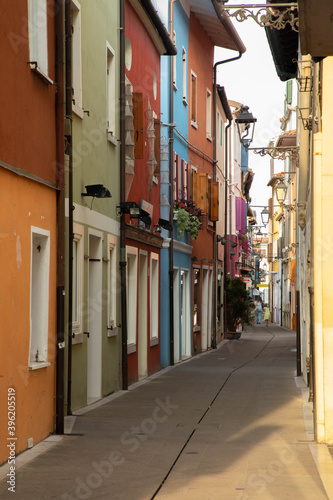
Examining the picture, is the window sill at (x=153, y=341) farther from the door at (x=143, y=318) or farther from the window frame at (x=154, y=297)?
the door at (x=143, y=318)

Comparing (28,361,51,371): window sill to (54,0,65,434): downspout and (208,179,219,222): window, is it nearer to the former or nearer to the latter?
(54,0,65,434): downspout

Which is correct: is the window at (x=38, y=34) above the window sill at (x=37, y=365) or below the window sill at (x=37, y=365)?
above

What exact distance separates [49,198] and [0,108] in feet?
6.92

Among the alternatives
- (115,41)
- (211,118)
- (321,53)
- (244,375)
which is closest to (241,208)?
(211,118)

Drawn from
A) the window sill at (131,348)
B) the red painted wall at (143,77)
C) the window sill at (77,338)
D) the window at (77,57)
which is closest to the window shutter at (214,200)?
the red painted wall at (143,77)

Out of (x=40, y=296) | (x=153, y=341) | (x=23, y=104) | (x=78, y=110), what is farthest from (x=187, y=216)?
(x=23, y=104)

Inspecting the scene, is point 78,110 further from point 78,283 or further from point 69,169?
point 78,283

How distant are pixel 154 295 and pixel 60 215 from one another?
1053 cm

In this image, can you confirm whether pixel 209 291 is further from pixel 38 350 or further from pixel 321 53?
pixel 321 53

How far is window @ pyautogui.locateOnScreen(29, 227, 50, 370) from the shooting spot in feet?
33.9

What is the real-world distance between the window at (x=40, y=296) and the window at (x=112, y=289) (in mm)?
4980

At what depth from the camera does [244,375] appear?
64.8 ft

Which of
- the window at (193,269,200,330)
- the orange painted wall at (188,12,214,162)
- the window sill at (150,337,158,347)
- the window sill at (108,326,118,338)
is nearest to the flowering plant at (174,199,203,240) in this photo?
the orange painted wall at (188,12,214,162)

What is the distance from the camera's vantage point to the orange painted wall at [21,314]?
868cm
